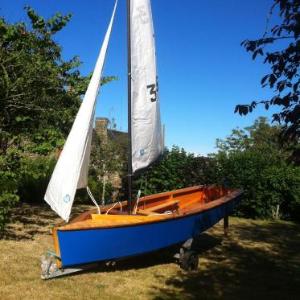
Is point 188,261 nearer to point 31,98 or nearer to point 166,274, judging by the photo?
point 166,274

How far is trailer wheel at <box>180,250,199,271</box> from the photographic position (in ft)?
27.3

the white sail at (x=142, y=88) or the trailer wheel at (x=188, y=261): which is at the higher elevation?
the white sail at (x=142, y=88)

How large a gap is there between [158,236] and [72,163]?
1939mm

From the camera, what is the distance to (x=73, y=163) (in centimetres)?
731

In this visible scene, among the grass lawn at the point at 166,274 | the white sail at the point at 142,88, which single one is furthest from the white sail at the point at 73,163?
the grass lawn at the point at 166,274

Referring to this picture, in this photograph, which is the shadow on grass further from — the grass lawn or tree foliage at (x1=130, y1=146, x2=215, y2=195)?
tree foliage at (x1=130, y1=146, x2=215, y2=195)

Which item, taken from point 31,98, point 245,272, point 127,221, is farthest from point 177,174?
point 127,221

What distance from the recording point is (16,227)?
11.6 meters

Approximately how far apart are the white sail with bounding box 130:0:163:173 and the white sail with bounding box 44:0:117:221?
2.96ft

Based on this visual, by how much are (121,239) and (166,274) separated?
4.37 feet

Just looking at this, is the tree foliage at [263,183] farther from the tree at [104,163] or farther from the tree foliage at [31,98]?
the tree foliage at [31,98]

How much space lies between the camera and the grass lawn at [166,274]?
22.4ft

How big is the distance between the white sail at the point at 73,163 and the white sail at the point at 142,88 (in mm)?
903

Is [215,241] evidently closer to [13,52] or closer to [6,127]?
[6,127]
